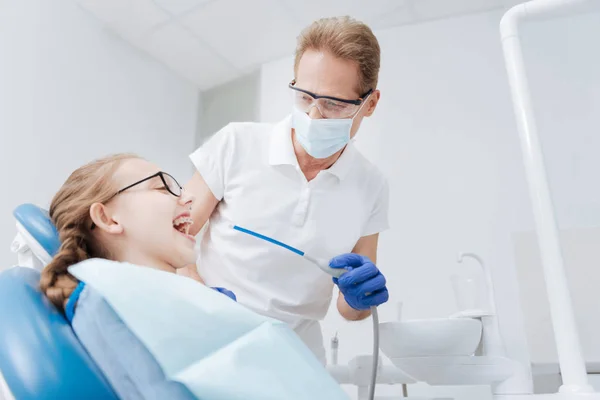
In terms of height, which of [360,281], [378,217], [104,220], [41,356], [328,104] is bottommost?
[41,356]

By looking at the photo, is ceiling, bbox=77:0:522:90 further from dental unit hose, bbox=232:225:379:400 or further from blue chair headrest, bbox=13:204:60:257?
blue chair headrest, bbox=13:204:60:257

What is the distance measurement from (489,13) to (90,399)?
2710mm

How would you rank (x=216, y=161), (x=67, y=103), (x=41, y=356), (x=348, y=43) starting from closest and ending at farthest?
(x=41, y=356)
(x=348, y=43)
(x=216, y=161)
(x=67, y=103)

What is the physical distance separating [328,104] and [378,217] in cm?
38

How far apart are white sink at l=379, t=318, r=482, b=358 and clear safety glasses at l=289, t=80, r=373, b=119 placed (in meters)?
0.57

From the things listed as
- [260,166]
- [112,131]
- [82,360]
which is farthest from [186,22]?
[82,360]

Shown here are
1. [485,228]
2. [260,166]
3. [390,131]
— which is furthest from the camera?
[390,131]

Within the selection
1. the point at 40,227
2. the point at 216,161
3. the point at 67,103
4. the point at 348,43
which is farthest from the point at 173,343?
the point at 67,103

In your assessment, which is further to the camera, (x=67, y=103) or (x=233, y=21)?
(x=233, y=21)

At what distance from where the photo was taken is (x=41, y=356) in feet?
2.06

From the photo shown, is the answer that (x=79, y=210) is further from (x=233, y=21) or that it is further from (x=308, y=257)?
(x=233, y=21)

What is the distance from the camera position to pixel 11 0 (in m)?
2.45

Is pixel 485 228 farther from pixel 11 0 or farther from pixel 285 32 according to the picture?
pixel 11 0

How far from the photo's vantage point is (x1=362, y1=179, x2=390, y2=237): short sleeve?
4.71ft
